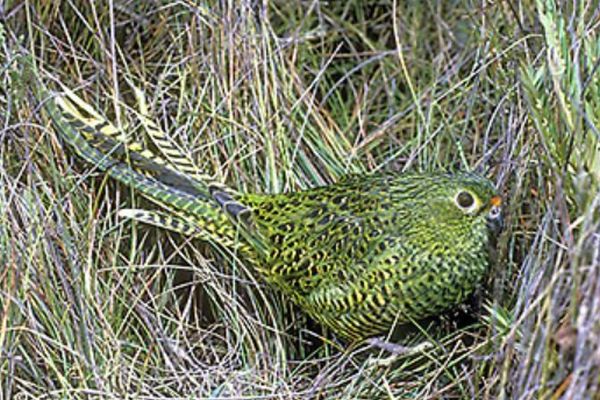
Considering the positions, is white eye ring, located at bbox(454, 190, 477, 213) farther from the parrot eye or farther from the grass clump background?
the grass clump background

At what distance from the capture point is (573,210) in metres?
2.40

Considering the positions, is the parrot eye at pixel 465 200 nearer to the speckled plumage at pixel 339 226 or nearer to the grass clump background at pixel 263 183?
the speckled plumage at pixel 339 226

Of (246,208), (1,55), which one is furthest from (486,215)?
(1,55)

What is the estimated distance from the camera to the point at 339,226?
277cm

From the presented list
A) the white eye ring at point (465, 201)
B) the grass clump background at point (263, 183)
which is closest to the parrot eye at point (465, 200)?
the white eye ring at point (465, 201)

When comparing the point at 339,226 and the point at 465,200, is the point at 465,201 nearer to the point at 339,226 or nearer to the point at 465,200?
the point at 465,200

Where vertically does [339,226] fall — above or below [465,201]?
below

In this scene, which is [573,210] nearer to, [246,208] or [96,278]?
[246,208]

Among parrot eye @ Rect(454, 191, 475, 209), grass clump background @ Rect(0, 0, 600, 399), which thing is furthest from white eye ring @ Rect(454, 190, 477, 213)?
grass clump background @ Rect(0, 0, 600, 399)

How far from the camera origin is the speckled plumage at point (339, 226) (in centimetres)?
262

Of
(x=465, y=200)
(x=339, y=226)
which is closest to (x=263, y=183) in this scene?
(x=339, y=226)

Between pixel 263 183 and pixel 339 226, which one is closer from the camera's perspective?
pixel 339 226

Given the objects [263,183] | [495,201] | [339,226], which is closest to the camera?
[495,201]

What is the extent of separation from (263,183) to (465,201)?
0.71 m
